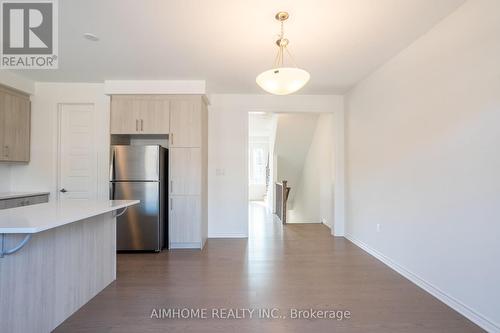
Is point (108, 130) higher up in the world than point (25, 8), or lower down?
lower down

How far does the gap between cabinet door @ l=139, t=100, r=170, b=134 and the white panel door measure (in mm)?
950

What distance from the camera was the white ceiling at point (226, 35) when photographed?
86.4 inches

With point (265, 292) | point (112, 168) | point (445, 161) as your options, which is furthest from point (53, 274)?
point (445, 161)

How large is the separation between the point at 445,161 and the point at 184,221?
3369mm

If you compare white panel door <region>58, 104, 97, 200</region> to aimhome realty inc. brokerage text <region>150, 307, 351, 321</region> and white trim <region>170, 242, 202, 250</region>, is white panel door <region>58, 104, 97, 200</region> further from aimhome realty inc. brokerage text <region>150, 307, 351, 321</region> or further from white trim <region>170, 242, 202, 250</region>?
aimhome realty inc. brokerage text <region>150, 307, 351, 321</region>

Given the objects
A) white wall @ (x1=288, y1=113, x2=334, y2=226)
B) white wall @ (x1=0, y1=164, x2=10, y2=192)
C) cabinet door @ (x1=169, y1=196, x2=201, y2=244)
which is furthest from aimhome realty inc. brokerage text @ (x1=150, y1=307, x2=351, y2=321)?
white wall @ (x1=0, y1=164, x2=10, y2=192)

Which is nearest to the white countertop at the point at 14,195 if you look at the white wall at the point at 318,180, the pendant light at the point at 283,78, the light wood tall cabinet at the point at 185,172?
the light wood tall cabinet at the point at 185,172

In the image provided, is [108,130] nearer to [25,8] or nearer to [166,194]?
[166,194]

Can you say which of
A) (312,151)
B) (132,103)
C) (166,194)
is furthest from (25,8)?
(312,151)

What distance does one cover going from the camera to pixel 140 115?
154 inches

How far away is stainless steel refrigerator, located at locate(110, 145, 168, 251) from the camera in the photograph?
3.74 m

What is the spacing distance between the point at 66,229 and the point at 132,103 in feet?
7.80

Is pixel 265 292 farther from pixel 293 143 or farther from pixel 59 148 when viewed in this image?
pixel 293 143

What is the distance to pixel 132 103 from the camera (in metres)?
3.93
